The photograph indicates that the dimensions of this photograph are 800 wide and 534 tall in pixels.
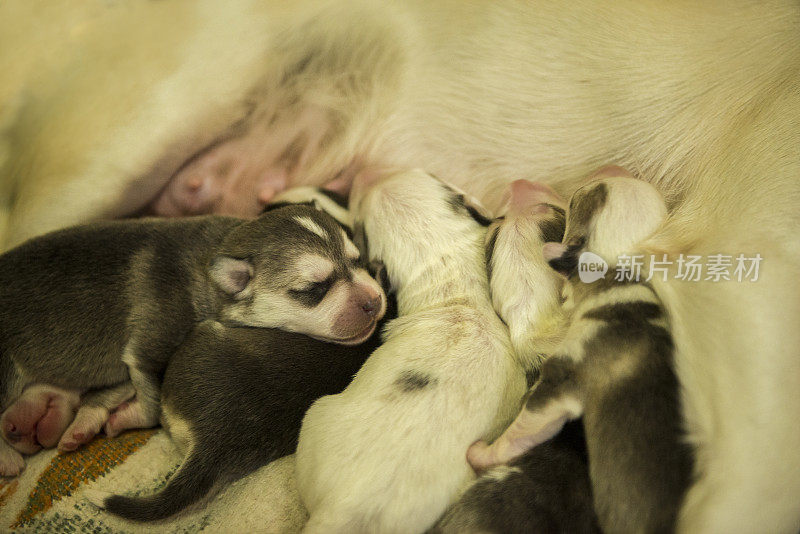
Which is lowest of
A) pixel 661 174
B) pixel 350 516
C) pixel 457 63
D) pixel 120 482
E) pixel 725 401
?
pixel 120 482

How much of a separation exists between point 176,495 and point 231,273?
1.78 feet

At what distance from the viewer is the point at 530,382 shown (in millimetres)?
1414

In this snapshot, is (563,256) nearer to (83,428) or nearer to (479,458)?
(479,458)

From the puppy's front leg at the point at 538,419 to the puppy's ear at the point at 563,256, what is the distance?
27 cm

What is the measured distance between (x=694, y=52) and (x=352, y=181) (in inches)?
39.3

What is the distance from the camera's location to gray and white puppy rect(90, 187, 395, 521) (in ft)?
4.48

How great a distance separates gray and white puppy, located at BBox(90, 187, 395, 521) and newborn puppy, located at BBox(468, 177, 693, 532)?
429 mm

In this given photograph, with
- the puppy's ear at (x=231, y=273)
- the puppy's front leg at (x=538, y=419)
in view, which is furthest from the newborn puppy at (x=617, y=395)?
the puppy's ear at (x=231, y=273)

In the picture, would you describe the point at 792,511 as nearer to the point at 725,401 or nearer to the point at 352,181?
the point at 725,401

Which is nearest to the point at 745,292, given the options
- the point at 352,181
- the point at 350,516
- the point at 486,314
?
the point at 486,314

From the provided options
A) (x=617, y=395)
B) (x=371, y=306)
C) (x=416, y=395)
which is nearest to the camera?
(x=617, y=395)

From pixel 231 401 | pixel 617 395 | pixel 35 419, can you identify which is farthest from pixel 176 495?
pixel 617 395

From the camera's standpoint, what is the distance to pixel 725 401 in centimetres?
112

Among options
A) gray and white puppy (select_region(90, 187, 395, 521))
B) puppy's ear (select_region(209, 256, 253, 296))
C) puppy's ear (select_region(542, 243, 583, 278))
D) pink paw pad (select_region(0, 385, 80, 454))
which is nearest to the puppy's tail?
gray and white puppy (select_region(90, 187, 395, 521))
